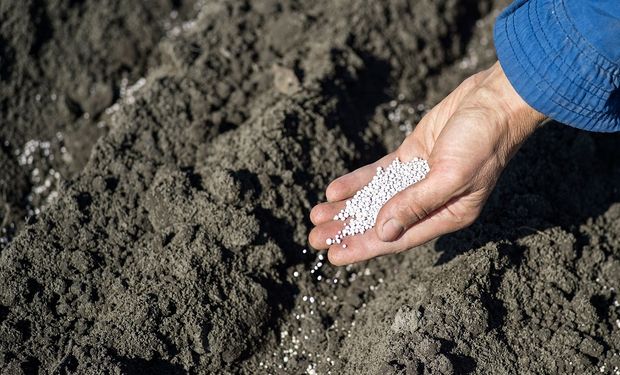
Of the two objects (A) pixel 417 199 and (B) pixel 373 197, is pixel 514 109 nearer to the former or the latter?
(A) pixel 417 199

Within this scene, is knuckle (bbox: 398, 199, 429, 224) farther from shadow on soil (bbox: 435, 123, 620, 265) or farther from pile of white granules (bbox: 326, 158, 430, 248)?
shadow on soil (bbox: 435, 123, 620, 265)

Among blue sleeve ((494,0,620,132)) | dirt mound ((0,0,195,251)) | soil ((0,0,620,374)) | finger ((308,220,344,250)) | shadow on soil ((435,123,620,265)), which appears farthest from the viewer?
dirt mound ((0,0,195,251))

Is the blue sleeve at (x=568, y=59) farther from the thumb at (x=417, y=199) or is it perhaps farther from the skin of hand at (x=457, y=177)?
the thumb at (x=417, y=199)

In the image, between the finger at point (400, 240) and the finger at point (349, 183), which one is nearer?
the finger at point (400, 240)

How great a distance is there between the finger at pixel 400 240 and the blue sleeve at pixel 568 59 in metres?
0.74

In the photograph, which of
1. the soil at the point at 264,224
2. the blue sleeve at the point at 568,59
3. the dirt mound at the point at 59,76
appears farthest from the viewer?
the dirt mound at the point at 59,76

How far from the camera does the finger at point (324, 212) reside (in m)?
3.73

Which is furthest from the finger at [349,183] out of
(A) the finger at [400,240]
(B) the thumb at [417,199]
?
(B) the thumb at [417,199]

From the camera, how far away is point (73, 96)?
16.2 feet

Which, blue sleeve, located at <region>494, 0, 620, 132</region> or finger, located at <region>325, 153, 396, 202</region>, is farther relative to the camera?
finger, located at <region>325, 153, 396, 202</region>

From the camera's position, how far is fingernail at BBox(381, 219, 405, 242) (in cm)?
329

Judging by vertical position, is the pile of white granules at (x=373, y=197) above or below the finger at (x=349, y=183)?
below

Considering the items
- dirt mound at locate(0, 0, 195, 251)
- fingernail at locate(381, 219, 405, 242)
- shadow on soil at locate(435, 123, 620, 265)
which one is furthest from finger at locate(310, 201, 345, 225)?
dirt mound at locate(0, 0, 195, 251)

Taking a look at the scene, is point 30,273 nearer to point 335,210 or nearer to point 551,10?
point 335,210
